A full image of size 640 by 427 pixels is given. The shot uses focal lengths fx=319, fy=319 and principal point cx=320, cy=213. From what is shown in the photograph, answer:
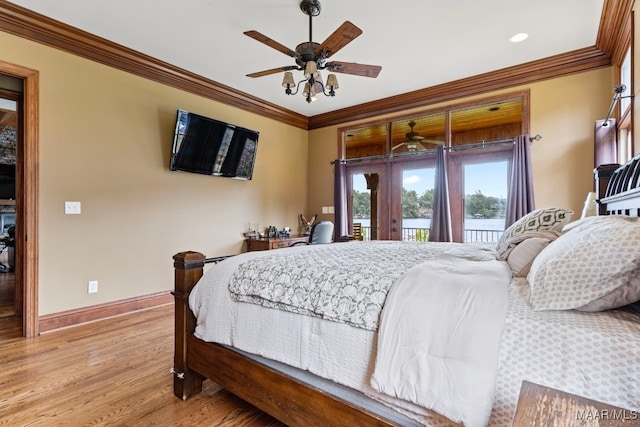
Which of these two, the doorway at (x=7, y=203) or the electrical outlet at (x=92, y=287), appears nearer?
the electrical outlet at (x=92, y=287)

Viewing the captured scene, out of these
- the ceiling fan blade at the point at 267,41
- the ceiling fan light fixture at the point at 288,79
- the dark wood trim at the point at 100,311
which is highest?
the ceiling fan blade at the point at 267,41

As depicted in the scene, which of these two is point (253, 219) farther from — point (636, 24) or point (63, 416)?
point (636, 24)

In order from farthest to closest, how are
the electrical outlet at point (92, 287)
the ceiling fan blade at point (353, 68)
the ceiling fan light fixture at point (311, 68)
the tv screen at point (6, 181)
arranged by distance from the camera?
the tv screen at point (6, 181) → the electrical outlet at point (92, 287) → the ceiling fan blade at point (353, 68) → the ceiling fan light fixture at point (311, 68)

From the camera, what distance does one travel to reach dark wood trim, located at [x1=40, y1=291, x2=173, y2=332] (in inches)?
115

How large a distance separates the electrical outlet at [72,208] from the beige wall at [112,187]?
0.15ft

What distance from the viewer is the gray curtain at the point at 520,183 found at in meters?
3.62

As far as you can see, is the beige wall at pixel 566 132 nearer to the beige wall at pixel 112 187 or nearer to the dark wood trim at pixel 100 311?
the beige wall at pixel 112 187

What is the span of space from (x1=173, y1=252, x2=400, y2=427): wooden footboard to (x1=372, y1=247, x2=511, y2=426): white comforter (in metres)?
0.22

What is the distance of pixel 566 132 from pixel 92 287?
17.3 ft

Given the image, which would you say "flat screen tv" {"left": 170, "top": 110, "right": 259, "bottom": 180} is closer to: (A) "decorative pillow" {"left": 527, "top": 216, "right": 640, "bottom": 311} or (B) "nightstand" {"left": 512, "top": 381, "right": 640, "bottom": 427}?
(A) "decorative pillow" {"left": 527, "top": 216, "right": 640, "bottom": 311}

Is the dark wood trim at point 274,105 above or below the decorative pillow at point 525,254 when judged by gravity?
above

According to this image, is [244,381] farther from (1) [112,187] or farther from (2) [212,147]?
(2) [212,147]

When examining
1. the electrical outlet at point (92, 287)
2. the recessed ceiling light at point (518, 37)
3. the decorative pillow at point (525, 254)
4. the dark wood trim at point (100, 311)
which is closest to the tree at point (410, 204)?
the recessed ceiling light at point (518, 37)

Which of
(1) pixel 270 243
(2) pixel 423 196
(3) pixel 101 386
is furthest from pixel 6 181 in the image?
(2) pixel 423 196
